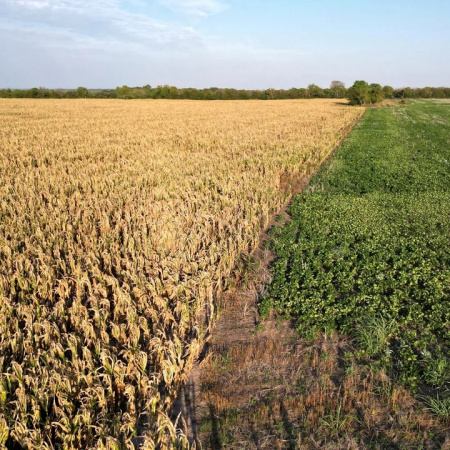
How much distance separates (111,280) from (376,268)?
4781 mm

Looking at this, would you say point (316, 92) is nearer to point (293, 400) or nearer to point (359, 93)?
point (359, 93)

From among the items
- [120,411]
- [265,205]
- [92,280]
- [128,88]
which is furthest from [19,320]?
[128,88]

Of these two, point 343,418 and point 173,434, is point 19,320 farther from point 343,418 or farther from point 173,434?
point 343,418

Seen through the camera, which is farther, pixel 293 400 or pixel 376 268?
pixel 376 268

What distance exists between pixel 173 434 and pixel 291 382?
1716 mm

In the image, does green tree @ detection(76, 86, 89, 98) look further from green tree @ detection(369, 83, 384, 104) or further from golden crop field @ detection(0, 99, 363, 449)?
golden crop field @ detection(0, 99, 363, 449)

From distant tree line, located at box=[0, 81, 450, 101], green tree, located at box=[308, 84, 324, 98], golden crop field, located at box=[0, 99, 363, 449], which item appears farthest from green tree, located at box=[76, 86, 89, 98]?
golden crop field, located at box=[0, 99, 363, 449]

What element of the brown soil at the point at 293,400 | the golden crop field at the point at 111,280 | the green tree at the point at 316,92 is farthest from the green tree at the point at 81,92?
the brown soil at the point at 293,400

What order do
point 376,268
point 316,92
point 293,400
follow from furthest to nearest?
point 316,92 → point 376,268 → point 293,400

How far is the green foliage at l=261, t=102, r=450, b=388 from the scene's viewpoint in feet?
17.1

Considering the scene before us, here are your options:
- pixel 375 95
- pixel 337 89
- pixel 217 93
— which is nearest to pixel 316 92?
pixel 337 89

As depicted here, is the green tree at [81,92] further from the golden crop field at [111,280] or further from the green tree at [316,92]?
the golden crop field at [111,280]

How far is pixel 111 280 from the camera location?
18.2 feet

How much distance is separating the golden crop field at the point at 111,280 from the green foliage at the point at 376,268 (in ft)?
3.66
